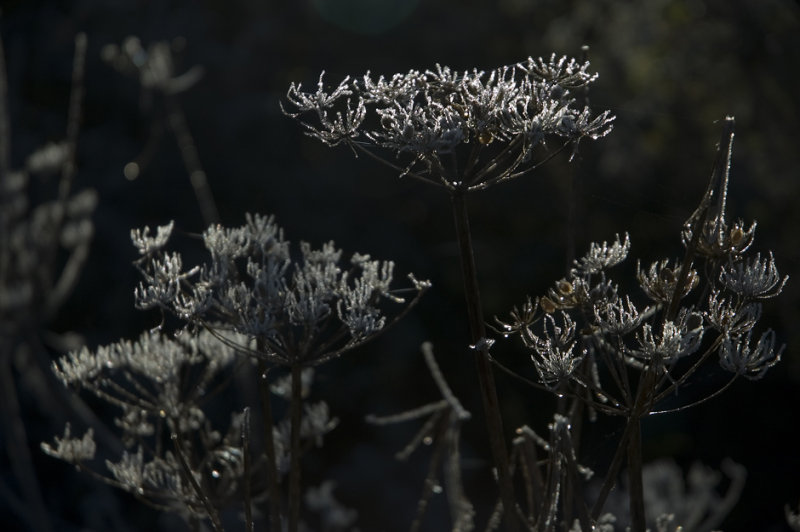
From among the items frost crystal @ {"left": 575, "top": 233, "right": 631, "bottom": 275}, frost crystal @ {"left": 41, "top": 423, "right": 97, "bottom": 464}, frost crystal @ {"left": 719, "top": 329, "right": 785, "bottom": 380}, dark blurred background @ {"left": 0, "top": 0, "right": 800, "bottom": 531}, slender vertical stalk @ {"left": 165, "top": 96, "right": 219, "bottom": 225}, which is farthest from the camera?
Result: dark blurred background @ {"left": 0, "top": 0, "right": 800, "bottom": 531}

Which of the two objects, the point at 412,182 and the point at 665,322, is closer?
the point at 665,322

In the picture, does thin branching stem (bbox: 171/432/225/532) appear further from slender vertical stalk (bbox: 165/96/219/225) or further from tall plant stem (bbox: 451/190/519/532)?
slender vertical stalk (bbox: 165/96/219/225)

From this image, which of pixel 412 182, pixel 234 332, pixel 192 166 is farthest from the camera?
pixel 412 182

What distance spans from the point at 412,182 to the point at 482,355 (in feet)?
27.9

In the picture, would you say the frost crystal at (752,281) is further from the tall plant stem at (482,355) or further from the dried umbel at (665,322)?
the tall plant stem at (482,355)

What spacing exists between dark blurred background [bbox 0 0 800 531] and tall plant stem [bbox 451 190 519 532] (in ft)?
16.2

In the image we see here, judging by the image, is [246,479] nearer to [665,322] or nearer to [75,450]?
[75,450]

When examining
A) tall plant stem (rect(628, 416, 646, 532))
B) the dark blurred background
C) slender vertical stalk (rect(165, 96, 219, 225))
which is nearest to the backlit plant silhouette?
tall plant stem (rect(628, 416, 646, 532))

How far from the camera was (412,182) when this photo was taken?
379 inches

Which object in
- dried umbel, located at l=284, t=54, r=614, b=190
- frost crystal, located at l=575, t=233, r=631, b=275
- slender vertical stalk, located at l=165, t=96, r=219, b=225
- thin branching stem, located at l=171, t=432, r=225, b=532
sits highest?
slender vertical stalk, located at l=165, t=96, r=219, b=225

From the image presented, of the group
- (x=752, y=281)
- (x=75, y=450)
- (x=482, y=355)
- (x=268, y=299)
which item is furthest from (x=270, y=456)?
(x=752, y=281)

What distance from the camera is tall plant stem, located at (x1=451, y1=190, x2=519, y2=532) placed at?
3.77 ft

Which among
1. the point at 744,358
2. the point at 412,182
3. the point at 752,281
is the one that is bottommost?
the point at 744,358

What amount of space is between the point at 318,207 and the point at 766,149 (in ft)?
15.3
